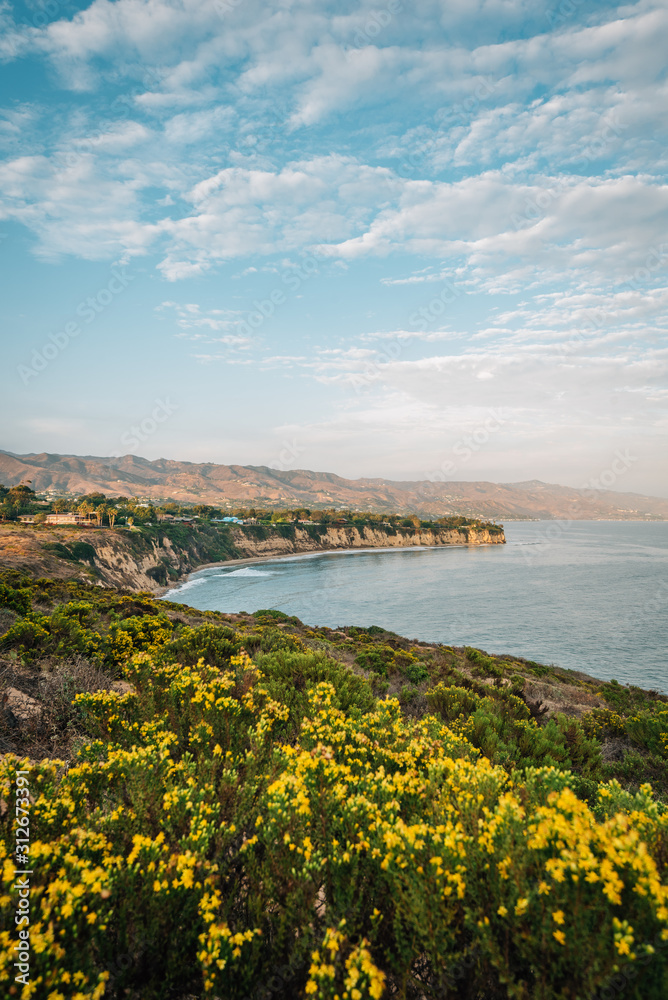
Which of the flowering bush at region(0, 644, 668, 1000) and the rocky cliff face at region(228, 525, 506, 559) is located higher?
the flowering bush at region(0, 644, 668, 1000)

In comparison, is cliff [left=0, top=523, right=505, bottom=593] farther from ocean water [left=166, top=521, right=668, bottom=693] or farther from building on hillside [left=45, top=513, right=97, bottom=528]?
ocean water [left=166, top=521, right=668, bottom=693]

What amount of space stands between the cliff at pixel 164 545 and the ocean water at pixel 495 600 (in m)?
7.59

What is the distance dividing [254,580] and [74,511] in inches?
1864

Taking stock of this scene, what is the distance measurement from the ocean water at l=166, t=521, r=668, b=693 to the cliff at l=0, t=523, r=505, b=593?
24.9 feet

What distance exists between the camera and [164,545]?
93000 mm

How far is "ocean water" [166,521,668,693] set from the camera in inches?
1545

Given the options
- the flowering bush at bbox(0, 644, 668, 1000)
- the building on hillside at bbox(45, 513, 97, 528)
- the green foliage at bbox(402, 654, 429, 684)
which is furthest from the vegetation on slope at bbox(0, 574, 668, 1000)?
the building on hillside at bbox(45, 513, 97, 528)

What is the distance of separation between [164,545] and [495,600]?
2747 inches

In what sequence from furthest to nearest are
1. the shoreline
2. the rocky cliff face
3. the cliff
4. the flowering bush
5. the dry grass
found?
the rocky cliff face < the shoreline < the cliff < the dry grass < the flowering bush

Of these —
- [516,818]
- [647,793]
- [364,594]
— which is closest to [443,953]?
[516,818]

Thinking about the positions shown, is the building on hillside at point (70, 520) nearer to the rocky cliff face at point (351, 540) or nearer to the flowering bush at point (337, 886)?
the rocky cliff face at point (351, 540)

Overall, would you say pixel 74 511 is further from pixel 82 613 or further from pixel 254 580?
pixel 82 613

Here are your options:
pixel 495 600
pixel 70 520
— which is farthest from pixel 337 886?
pixel 70 520

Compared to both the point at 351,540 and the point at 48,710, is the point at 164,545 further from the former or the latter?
the point at 48,710
